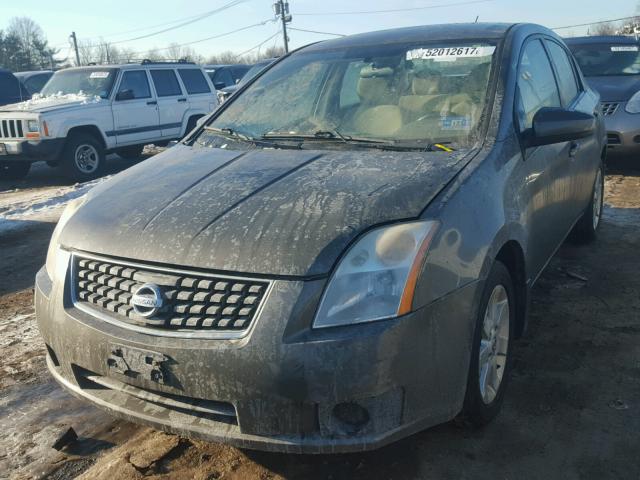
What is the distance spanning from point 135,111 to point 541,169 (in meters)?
9.28

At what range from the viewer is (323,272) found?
6.92 feet

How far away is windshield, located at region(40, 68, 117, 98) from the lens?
423 inches

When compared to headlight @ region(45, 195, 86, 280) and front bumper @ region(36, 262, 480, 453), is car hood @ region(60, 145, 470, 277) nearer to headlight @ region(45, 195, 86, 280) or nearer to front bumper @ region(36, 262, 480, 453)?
headlight @ region(45, 195, 86, 280)

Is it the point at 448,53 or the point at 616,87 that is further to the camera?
the point at 616,87

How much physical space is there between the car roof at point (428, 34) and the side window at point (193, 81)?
28.6ft

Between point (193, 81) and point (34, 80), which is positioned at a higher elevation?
point (34, 80)

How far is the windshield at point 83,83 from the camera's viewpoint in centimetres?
1073

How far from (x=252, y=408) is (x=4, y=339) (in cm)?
251

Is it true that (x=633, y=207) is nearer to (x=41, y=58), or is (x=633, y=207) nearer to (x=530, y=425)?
(x=530, y=425)

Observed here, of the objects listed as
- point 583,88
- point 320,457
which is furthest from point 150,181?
point 583,88

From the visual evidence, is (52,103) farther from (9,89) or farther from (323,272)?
(323,272)

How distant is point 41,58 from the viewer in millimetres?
63875

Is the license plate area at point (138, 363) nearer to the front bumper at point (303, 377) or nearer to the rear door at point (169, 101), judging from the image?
the front bumper at point (303, 377)

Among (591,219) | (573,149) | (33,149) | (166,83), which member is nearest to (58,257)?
(573,149)
